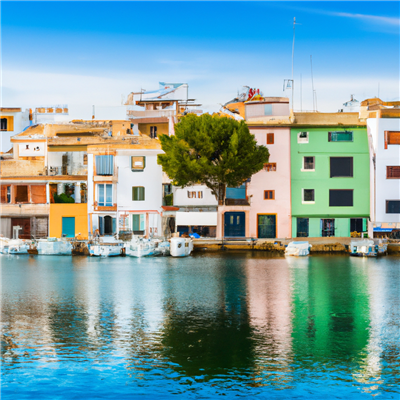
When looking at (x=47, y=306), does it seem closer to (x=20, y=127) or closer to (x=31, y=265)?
(x=31, y=265)

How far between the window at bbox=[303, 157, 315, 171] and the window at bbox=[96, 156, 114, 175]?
2140 centimetres

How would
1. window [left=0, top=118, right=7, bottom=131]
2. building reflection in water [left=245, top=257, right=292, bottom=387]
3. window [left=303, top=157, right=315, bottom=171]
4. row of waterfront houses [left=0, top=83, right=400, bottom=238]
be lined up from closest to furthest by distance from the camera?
1. building reflection in water [left=245, top=257, right=292, bottom=387]
2. row of waterfront houses [left=0, top=83, right=400, bottom=238]
3. window [left=303, top=157, right=315, bottom=171]
4. window [left=0, top=118, right=7, bottom=131]

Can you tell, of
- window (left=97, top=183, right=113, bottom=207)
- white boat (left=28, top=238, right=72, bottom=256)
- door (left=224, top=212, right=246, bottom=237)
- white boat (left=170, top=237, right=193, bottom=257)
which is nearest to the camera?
white boat (left=170, top=237, right=193, bottom=257)

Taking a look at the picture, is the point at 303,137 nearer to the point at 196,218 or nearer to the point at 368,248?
the point at 196,218

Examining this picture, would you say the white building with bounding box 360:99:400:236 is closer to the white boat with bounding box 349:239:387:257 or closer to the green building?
the green building

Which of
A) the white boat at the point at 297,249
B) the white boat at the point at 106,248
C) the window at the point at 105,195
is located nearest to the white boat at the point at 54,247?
the white boat at the point at 106,248

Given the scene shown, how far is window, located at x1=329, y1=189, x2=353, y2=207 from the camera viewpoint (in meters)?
67.4

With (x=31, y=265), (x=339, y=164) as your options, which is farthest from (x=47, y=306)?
(x=339, y=164)

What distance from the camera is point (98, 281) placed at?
46594 mm

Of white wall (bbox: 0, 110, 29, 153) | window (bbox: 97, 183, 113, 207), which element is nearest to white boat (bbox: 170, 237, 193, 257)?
window (bbox: 97, 183, 113, 207)

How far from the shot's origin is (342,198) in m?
67.4

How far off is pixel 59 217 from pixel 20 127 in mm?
25505

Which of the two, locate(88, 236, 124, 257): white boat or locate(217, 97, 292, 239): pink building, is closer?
locate(88, 236, 124, 257): white boat

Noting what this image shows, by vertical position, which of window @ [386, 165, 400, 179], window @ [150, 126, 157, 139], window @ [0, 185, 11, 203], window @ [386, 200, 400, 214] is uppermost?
window @ [150, 126, 157, 139]
